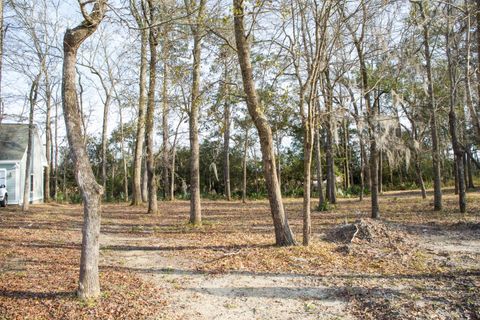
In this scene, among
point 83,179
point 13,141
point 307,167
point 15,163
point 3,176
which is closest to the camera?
point 83,179

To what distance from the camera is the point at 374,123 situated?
13023 mm

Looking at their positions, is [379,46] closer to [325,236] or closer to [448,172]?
[325,236]

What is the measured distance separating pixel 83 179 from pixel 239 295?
276 centimetres

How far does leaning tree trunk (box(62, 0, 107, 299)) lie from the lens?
4.86m

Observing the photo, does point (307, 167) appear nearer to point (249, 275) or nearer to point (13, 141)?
point (249, 275)

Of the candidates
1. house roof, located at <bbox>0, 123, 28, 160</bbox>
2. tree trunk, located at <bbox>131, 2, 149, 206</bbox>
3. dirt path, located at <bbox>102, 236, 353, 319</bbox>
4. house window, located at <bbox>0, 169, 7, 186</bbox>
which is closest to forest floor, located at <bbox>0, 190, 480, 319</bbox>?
dirt path, located at <bbox>102, 236, 353, 319</bbox>

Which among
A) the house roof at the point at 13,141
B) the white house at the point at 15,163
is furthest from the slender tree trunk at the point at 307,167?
the house roof at the point at 13,141

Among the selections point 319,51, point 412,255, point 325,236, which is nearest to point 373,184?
point 325,236

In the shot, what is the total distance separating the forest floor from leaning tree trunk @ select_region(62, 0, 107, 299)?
1.07 ft

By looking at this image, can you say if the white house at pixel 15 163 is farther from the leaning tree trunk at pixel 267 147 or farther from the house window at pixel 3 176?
the leaning tree trunk at pixel 267 147

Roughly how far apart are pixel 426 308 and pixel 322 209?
40.0 ft

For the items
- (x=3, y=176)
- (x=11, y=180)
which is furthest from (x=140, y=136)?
(x=3, y=176)

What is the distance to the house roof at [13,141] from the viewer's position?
21316 millimetres

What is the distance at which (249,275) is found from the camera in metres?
6.34
